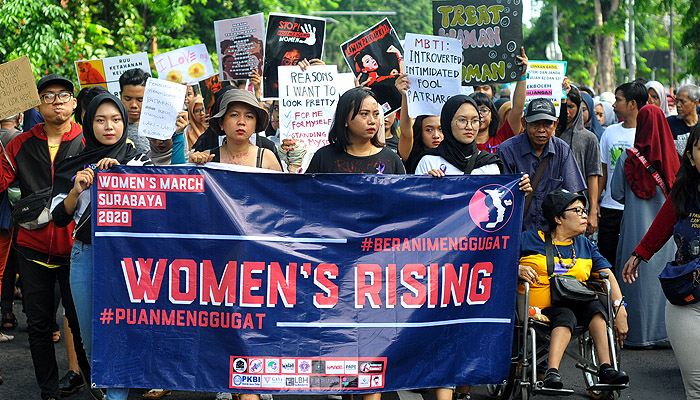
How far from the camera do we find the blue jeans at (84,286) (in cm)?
539

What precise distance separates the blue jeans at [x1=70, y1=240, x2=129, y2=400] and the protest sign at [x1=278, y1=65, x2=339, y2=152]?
2.34 m

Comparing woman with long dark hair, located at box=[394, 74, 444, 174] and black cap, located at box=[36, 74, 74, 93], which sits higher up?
black cap, located at box=[36, 74, 74, 93]

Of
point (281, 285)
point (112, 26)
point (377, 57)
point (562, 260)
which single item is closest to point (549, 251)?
point (562, 260)

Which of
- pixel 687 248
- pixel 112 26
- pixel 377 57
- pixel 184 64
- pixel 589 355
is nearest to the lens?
pixel 687 248

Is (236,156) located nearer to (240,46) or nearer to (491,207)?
(491,207)

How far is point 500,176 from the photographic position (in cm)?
542

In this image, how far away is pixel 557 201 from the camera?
6.09 m

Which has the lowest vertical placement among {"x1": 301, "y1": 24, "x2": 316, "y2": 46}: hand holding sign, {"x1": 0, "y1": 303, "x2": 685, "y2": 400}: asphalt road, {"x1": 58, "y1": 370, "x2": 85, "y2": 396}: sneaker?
{"x1": 0, "y1": 303, "x2": 685, "y2": 400}: asphalt road

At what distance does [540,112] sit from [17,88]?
363 centimetres

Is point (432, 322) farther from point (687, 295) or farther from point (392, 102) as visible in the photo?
point (392, 102)

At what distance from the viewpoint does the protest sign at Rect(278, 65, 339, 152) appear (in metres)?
7.34

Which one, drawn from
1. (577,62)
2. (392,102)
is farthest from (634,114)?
(577,62)

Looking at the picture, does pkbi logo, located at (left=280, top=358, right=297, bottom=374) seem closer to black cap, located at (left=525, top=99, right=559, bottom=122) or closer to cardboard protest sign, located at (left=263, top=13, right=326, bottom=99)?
black cap, located at (left=525, top=99, right=559, bottom=122)

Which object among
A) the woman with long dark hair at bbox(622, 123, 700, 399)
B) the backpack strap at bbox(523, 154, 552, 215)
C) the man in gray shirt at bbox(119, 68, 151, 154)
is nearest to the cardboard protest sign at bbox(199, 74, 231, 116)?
the man in gray shirt at bbox(119, 68, 151, 154)
